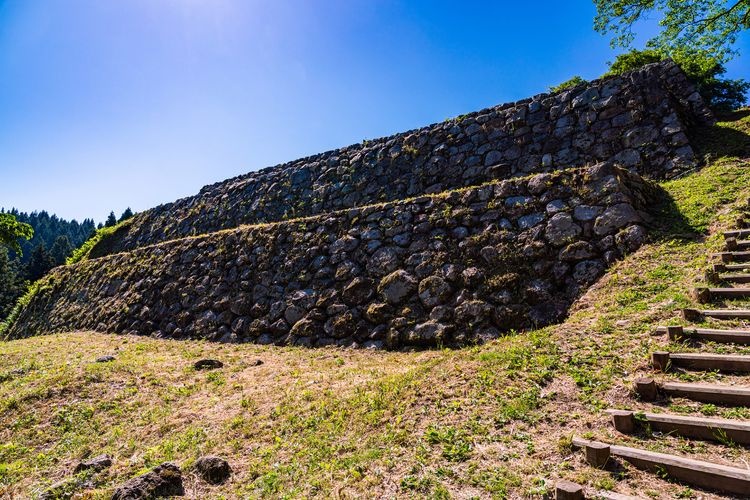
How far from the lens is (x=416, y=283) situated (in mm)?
6848

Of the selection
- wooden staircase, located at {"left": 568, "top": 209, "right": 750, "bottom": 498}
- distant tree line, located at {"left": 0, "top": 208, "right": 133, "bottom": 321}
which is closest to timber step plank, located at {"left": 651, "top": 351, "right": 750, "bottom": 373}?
wooden staircase, located at {"left": 568, "top": 209, "right": 750, "bottom": 498}

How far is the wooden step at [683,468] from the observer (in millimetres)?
2176

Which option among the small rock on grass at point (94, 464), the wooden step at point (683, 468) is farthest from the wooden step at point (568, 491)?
the small rock on grass at point (94, 464)

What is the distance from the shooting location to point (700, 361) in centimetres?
326

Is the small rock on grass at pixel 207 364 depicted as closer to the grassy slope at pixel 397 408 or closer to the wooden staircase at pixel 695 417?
the grassy slope at pixel 397 408

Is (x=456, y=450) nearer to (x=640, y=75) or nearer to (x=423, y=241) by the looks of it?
(x=423, y=241)

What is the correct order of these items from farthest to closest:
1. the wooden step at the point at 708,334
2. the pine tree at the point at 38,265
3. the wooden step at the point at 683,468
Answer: the pine tree at the point at 38,265, the wooden step at the point at 708,334, the wooden step at the point at 683,468

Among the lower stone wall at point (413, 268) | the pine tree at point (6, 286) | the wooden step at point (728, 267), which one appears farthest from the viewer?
the pine tree at point (6, 286)

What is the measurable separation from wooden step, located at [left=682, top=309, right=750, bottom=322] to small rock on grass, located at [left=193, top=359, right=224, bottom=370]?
6.79 m

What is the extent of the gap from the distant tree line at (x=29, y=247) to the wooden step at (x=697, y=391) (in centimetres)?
1077

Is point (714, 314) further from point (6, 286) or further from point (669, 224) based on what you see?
point (6, 286)

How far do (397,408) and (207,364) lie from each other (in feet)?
14.2

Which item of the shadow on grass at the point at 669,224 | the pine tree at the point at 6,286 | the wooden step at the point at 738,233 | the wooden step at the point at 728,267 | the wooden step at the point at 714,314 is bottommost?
the wooden step at the point at 714,314

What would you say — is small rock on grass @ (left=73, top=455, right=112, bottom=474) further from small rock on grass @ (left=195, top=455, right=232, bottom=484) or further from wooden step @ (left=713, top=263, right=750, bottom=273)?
wooden step @ (left=713, top=263, right=750, bottom=273)
